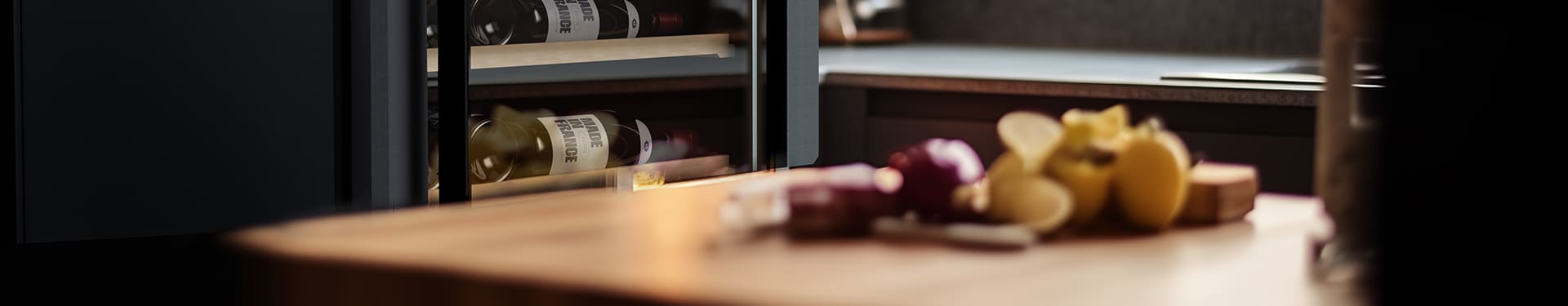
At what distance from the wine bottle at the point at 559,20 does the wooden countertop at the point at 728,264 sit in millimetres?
1199

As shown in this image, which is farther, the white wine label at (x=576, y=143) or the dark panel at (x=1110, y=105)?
the dark panel at (x=1110, y=105)

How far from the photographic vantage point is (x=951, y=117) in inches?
116

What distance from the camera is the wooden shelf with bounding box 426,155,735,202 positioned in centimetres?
206

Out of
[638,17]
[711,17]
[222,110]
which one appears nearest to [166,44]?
[222,110]

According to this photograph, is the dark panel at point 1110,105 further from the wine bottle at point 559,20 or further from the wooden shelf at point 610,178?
the wine bottle at point 559,20

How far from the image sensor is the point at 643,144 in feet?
7.58

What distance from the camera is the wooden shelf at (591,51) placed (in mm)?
1983

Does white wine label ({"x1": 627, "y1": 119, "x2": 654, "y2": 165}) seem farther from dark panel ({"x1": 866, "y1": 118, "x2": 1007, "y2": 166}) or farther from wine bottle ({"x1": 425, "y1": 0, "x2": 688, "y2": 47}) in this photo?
dark panel ({"x1": 866, "y1": 118, "x2": 1007, "y2": 166})

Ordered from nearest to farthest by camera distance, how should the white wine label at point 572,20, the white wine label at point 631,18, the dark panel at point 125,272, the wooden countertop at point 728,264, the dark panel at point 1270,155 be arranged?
1. the wooden countertop at point 728,264
2. the dark panel at point 125,272
3. the white wine label at point 572,20
4. the white wine label at point 631,18
5. the dark panel at point 1270,155

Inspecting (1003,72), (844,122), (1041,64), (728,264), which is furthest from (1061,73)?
(728,264)

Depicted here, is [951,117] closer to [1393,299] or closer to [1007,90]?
[1007,90]

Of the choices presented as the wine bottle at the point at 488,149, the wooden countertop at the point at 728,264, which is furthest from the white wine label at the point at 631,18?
the wooden countertop at the point at 728,264

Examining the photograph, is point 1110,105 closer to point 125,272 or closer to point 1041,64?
point 1041,64

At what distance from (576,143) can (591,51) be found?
0.42ft
